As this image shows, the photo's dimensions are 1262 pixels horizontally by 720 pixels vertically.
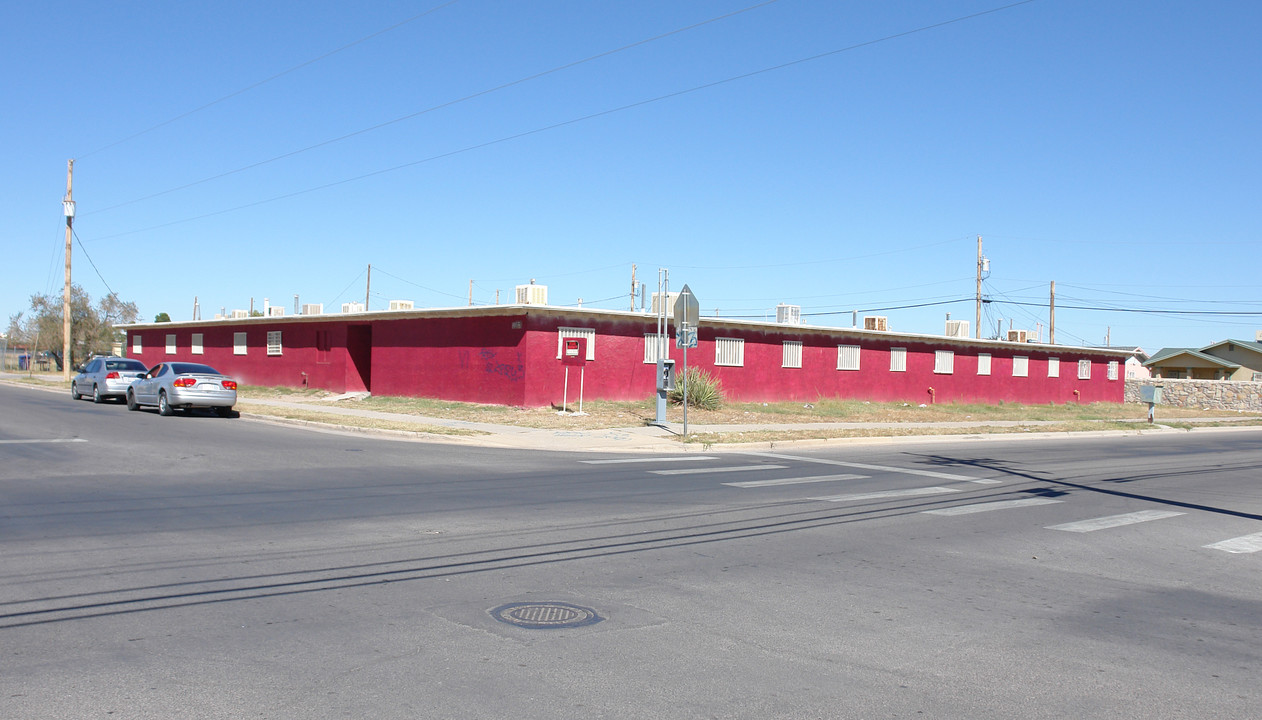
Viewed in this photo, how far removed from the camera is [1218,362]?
6250 cm

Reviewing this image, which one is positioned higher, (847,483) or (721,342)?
(721,342)

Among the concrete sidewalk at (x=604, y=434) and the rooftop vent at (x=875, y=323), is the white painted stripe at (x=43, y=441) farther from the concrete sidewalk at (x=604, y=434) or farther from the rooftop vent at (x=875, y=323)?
the rooftop vent at (x=875, y=323)

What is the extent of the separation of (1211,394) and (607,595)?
55966 millimetres

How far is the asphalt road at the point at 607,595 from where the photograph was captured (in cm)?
487

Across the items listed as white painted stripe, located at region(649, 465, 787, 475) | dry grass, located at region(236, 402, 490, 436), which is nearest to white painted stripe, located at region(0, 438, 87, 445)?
dry grass, located at region(236, 402, 490, 436)

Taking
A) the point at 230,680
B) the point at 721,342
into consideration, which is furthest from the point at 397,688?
the point at 721,342

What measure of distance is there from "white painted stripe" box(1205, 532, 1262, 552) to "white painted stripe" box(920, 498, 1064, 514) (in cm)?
258

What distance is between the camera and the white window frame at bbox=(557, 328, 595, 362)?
90.4 ft

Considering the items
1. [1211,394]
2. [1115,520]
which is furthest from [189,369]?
[1211,394]

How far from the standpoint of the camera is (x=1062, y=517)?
1157 cm

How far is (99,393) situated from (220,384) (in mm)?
7403

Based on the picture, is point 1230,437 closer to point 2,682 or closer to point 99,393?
point 2,682

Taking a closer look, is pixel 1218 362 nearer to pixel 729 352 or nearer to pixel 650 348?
pixel 729 352

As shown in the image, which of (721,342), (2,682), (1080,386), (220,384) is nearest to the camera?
(2,682)
